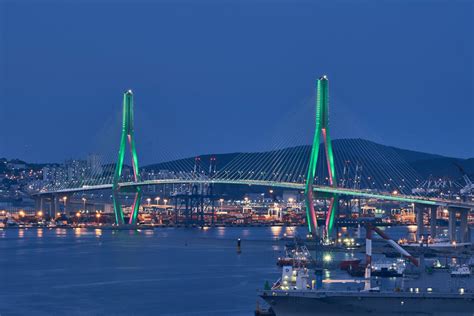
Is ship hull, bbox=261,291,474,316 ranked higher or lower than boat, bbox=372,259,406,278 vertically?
lower

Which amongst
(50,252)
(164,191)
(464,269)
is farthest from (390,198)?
(164,191)

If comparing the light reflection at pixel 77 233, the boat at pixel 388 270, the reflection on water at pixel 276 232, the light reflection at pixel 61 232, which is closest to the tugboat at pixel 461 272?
the boat at pixel 388 270

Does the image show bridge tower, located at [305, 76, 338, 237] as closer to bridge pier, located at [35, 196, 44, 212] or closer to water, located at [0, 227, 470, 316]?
water, located at [0, 227, 470, 316]

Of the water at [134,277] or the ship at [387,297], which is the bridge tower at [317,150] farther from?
the ship at [387,297]

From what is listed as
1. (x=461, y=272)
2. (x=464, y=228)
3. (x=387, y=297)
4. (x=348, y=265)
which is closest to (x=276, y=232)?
(x=464, y=228)

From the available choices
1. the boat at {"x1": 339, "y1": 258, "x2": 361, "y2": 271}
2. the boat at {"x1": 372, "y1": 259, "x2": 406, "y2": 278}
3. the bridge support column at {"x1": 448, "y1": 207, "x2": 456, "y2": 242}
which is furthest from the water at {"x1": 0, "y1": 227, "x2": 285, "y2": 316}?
the bridge support column at {"x1": 448, "y1": 207, "x2": 456, "y2": 242}

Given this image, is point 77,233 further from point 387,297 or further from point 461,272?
point 387,297
